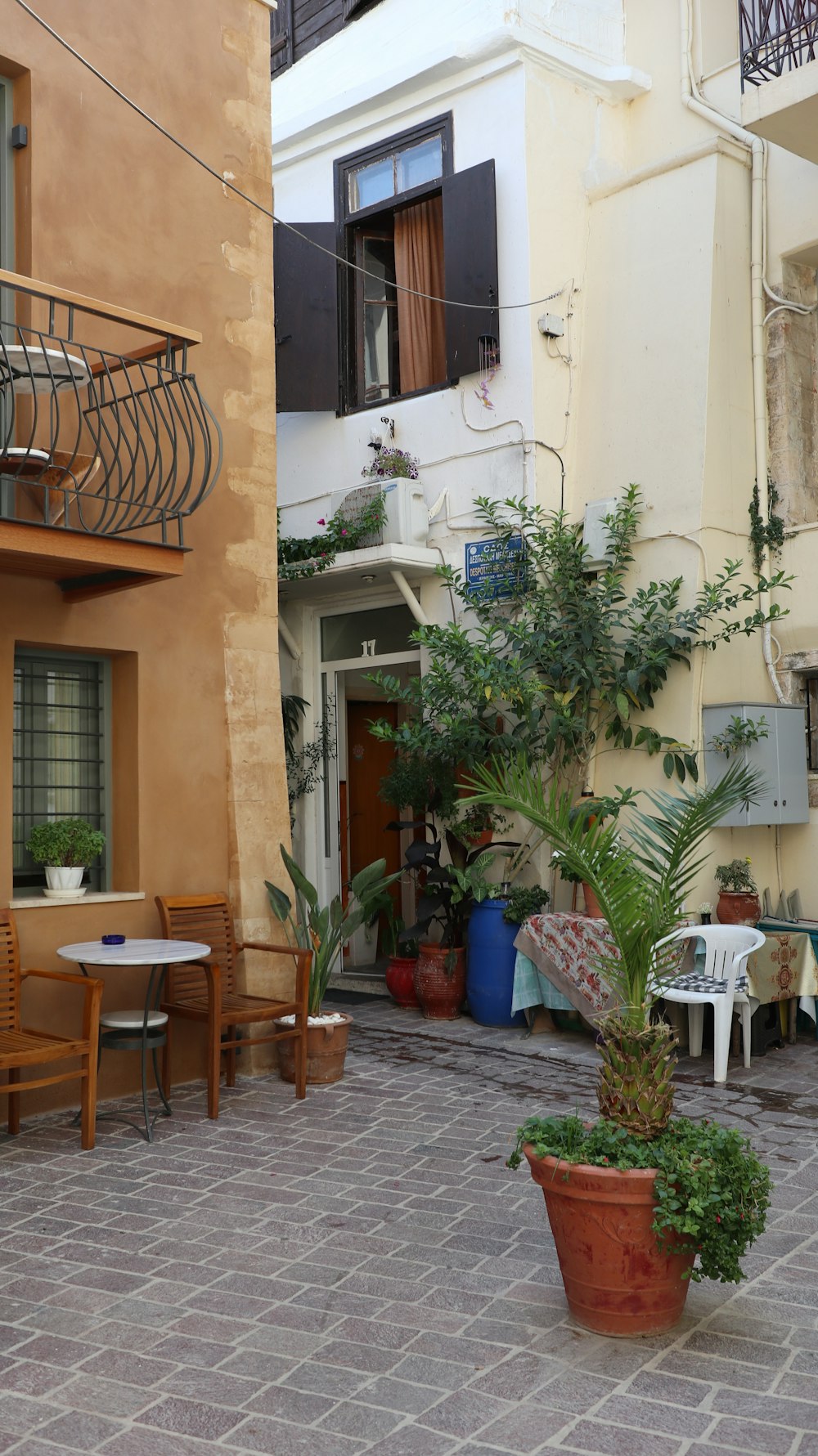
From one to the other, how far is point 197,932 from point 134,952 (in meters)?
0.91

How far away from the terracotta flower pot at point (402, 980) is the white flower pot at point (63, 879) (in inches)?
129

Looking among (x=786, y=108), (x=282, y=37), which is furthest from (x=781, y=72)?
(x=282, y=37)

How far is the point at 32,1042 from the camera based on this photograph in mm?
5449

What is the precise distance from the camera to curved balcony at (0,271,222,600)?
18.4 feet

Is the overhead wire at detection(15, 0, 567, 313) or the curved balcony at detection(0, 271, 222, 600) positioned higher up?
the overhead wire at detection(15, 0, 567, 313)

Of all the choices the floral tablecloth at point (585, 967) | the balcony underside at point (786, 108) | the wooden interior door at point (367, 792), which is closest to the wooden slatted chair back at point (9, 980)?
the floral tablecloth at point (585, 967)

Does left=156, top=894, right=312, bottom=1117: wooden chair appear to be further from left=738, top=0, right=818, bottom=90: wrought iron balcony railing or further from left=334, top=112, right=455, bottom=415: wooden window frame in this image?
left=738, top=0, right=818, bottom=90: wrought iron balcony railing

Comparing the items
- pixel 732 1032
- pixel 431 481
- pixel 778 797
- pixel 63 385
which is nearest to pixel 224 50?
pixel 63 385

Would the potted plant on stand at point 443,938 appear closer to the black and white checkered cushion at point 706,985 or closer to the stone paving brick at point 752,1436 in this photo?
the black and white checkered cushion at point 706,985

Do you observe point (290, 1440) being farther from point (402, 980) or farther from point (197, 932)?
point (402, 980)

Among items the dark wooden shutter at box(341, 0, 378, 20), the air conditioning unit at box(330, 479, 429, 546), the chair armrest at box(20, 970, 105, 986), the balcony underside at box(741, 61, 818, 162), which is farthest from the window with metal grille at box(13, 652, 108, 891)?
the dark wooden shutter at box(341, 0, 378, 20)

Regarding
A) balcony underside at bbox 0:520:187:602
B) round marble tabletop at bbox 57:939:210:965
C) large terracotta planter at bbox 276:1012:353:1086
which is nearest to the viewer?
balcony underside at bbox 0:520:187:602

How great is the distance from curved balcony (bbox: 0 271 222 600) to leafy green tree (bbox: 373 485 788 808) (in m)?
2.41

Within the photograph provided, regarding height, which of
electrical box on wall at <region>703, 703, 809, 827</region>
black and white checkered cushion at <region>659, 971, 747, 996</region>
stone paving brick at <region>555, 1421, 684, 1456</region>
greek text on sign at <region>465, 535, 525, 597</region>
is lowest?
stone paving brick at <region>555, 1421, 684, 1456</region>
